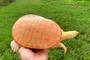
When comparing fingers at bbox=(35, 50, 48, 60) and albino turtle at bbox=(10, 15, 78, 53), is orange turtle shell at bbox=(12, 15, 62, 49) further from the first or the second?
fingers at bbox=(35, 50, 48, 60)

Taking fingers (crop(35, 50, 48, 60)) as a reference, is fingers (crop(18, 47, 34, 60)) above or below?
above

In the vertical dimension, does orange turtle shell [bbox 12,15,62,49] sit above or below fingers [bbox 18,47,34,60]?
above

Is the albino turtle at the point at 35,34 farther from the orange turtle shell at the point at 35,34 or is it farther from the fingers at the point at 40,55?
the fingers at the point at 40,55

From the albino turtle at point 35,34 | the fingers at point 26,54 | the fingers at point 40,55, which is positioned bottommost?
the fingers at point 40,55

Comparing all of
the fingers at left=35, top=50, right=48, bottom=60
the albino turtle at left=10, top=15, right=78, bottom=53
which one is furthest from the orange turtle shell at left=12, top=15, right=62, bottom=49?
the fingers at left=35, top=50, right=48, bottom=60

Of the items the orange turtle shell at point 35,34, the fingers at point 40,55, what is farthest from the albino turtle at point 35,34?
the fingers at point 40,55

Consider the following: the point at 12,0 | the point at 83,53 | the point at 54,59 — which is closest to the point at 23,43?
the point at 54,59

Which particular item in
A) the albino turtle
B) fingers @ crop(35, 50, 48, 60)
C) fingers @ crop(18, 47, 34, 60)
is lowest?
fingers @ crop(35, 50, 48, 60)

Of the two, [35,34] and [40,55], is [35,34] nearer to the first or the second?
[35,34]

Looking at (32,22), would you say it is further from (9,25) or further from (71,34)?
(9,25)
